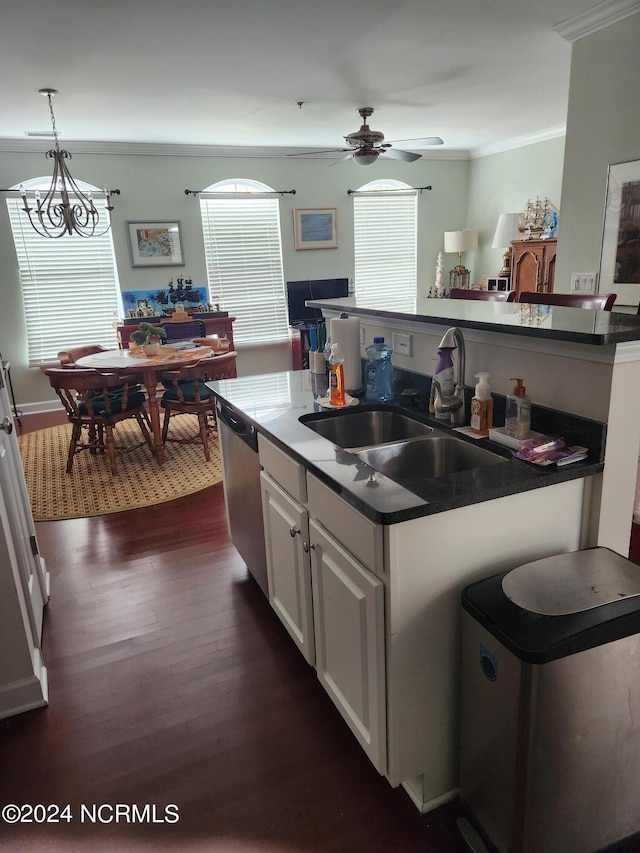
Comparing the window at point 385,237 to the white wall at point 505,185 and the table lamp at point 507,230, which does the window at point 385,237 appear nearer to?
the white wall at point 505,185

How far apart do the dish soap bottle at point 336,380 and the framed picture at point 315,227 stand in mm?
5027

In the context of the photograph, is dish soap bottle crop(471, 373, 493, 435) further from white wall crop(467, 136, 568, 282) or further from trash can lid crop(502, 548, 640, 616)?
white wall crop(467, 136, 568, 282)

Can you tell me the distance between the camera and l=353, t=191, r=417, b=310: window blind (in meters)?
7.06

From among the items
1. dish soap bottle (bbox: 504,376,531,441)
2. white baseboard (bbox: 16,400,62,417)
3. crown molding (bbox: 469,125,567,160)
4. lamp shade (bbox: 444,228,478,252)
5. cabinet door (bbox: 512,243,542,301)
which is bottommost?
white baseboard (bbox: 16,400,62,417)

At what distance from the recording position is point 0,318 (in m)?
5.69

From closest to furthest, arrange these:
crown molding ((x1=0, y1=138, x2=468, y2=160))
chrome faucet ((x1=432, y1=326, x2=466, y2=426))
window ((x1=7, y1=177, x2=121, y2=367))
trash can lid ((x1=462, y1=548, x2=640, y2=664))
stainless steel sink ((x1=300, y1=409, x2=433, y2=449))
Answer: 1. trash can lid ((x1=462, y1=548, x2=640, y2=664))
2. chrome faucet ((x1=432, y1=326, x2=466, y2=426))
3. stainless steel sink ((x1=300, y1=409, x2=433, y2=449))
4. crown molding ((x1=0, y1=138, x2=468, y2=160))
5. window ((x1=7, y1=177, x2=121, y2=367))

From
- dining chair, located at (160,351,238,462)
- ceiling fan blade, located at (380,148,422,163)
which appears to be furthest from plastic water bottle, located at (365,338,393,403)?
ceiling fan blade, located at (380,148,422,163)

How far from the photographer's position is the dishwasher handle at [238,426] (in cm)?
208

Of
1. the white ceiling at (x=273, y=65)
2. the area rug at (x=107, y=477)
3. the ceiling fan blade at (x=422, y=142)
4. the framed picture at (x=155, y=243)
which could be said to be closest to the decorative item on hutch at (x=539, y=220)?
the white ceiling at (x=273, y=65)

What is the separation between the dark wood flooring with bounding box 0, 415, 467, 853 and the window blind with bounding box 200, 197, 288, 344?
4.54 m

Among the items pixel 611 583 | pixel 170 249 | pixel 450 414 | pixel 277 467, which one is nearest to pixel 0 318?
pixel 170 249

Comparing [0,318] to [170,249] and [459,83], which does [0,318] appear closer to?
[170,249]

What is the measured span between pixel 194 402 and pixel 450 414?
2.83 meters

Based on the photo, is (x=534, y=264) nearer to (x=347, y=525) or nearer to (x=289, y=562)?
(x=289, y=562)
